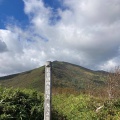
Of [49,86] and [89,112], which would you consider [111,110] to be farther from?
[49,86]

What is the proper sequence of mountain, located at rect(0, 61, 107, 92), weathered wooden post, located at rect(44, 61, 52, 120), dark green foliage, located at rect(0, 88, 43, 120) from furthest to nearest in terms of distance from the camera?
1. mountain, located at rect(0, 61, 107, 92)
2. dark green foliage, located at rect(0, 88, 43, 120)
3. weathered wooden post, located at rect(44, 61, 52, 120)

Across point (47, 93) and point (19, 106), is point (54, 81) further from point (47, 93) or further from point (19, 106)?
point (47, 93)

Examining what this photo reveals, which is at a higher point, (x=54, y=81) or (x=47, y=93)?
(x=54, y=81)

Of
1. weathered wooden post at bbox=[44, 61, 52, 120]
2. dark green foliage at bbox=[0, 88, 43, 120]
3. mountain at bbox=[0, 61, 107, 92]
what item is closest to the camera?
weathered wooden post at bbox=[44, 61, 52, 120]

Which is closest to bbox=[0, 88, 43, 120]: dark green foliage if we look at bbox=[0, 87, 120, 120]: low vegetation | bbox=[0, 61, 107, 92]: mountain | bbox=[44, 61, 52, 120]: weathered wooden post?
bbox=[0, 87, 120, 120]: low vegetation

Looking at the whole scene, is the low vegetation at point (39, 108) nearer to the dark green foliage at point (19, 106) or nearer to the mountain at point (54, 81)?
the dark green foliage at point (19, 106)

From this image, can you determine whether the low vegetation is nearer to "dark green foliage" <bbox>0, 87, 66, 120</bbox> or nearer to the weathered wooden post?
"dark green foliage" <bbox>0, 87, 66, 120</bbox>

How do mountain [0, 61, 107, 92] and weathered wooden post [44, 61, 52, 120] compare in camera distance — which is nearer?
weathered wooden post [44, 61, 52, 120]


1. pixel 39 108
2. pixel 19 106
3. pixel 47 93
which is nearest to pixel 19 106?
pixel 19 106

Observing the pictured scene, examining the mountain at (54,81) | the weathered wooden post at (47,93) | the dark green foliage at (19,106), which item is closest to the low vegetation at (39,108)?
the dark green foliage at (19,106)

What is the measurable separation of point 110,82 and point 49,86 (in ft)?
47.2

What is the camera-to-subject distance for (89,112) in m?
16.0

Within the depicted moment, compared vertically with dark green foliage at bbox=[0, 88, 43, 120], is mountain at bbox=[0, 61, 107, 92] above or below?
above

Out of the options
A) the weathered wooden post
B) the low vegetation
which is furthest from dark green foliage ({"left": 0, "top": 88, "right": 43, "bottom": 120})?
the weathered wooden post
